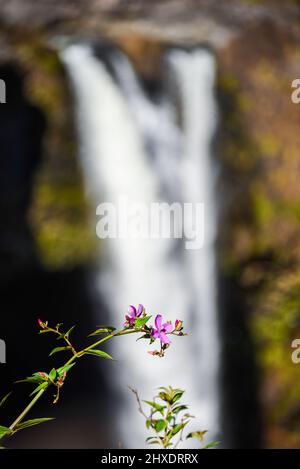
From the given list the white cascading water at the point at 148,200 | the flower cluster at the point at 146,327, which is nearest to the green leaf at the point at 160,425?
the flower cluster at the point at 146,327

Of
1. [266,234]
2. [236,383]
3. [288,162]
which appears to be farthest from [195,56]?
[236,383]

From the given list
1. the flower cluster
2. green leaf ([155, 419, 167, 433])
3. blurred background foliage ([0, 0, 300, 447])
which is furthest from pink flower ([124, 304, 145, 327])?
blurred background foliage ([0, 0, 300, 447])

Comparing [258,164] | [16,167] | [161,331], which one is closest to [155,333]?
[161,331]

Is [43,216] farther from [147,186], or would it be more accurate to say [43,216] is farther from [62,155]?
[147,186]

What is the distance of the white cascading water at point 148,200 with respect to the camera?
532 cm

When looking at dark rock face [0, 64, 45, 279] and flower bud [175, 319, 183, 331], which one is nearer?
flower bud [175, 319, 183, 331]

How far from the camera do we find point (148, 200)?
542cm

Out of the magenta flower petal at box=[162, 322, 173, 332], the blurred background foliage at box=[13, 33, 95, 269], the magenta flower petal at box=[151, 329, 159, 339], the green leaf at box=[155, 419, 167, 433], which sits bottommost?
the green leaf at box=[155, 419, 167, 433]

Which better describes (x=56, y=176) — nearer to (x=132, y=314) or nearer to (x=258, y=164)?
(x=258, y=164)

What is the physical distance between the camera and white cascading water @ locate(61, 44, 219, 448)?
5316 millimetres

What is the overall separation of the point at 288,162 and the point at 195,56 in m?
1.45

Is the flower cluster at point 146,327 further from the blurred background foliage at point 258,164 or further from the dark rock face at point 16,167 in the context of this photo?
the blurred background foliage at point 258,164

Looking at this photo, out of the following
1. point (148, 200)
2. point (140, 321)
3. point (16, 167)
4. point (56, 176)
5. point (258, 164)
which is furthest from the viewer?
point (258, 164)

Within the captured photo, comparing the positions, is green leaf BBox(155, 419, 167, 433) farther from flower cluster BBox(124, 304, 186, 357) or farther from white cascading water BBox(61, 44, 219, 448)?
white cascading water BBox(61, 44, 219, 448)
